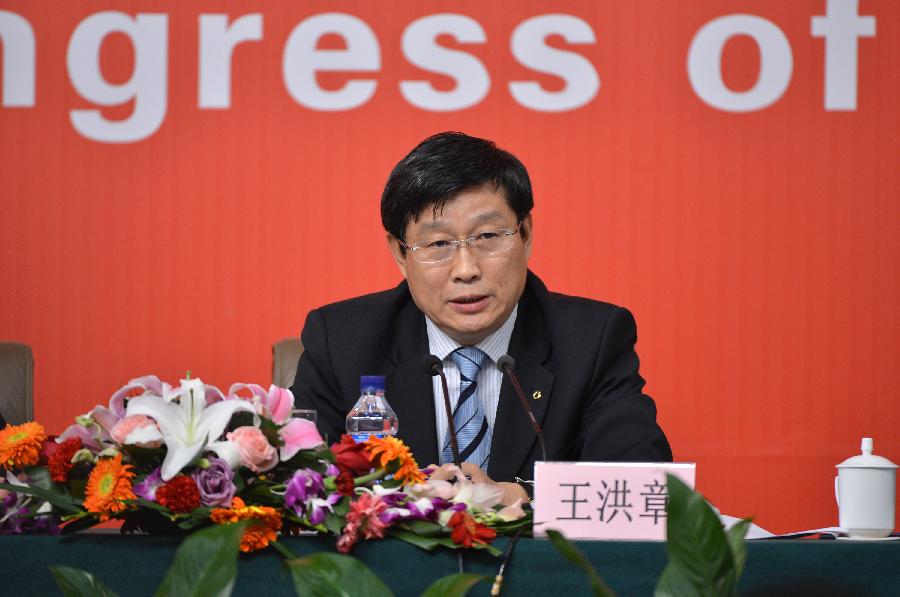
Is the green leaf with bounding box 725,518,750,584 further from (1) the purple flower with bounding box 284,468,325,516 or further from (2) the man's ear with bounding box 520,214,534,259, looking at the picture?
(2) the man's ear with bounding box 520,214,534,259

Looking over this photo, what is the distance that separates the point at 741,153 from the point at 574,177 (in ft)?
1.52

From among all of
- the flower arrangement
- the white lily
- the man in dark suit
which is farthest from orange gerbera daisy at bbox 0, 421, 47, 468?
the man in dark suit

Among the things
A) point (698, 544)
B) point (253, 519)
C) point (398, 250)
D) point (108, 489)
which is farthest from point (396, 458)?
point (398, 250)

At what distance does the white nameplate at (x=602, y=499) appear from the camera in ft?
3.83

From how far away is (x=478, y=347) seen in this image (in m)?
2.07

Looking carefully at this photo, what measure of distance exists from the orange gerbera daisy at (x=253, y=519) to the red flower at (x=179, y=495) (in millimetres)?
23

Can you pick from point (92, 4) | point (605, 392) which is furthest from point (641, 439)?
point (92, 4)

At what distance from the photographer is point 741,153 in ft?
10.1

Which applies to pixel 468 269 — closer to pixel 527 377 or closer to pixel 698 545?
pixel 527 377

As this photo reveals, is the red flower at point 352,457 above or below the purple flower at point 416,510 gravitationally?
above

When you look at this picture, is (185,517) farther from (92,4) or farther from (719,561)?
(92,4)

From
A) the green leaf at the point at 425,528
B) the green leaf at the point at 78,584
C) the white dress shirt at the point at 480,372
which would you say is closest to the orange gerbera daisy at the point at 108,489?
the green leaf at the point at 425,528

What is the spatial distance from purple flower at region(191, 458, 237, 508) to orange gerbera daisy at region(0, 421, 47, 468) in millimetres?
183

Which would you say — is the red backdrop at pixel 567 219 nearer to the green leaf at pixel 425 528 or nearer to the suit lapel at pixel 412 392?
the suit lapel at pixel 412 392
